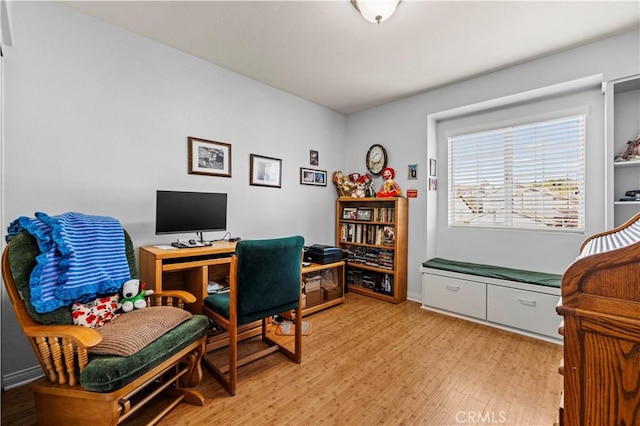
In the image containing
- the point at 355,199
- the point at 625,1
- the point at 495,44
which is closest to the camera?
the point at 625,1

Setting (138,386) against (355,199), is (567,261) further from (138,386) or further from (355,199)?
(138,386)

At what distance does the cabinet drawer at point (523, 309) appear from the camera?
95.4 inches

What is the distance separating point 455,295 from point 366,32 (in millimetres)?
2682

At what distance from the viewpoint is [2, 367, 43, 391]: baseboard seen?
69.4 inches

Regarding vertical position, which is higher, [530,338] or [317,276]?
[317,276]

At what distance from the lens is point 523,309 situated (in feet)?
8.38

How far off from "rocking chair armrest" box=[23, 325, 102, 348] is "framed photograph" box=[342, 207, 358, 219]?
3156 mm

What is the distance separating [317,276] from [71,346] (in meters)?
2.29

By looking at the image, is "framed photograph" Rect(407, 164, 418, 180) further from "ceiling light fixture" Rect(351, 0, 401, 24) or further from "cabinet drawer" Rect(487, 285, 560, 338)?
"ceiling light fixture" Rect(351, 0, 401, 24)

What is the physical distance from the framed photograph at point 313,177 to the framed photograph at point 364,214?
640 mm

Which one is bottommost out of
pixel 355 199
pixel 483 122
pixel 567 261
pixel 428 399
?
pixel 428 399

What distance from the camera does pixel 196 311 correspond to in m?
2.13

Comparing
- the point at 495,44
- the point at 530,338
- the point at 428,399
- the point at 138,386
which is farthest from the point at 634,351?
the point at 495,44

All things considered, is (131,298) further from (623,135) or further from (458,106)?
(623,135)
